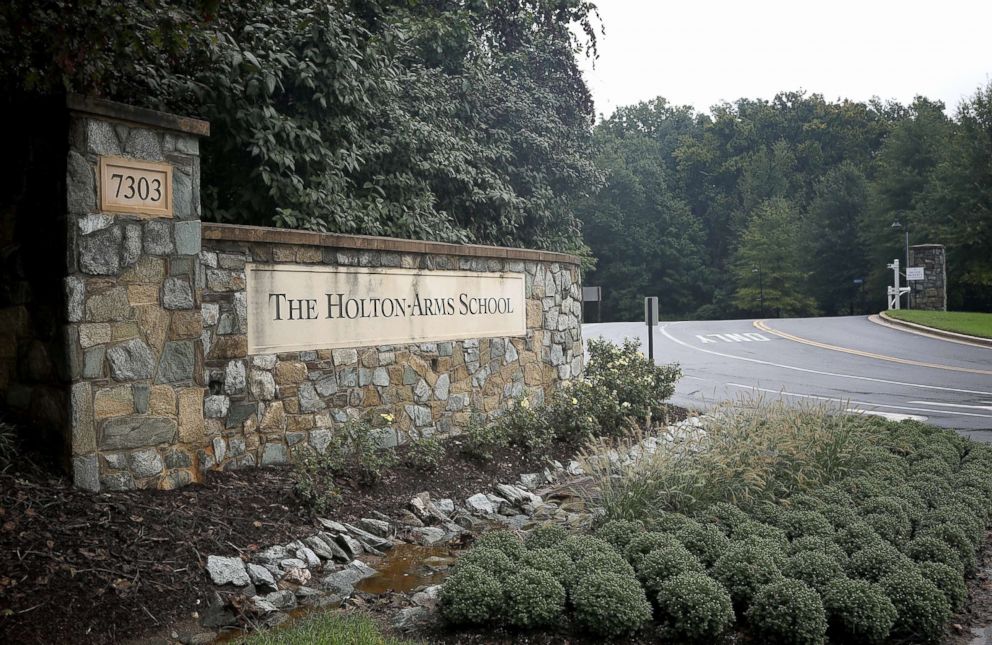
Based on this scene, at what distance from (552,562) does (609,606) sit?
496 mm

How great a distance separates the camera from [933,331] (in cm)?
2238

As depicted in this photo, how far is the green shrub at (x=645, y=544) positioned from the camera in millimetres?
4578

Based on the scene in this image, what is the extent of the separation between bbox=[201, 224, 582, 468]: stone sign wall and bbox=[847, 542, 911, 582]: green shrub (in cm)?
391

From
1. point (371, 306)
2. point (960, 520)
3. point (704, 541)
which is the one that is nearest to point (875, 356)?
point (960, 520)

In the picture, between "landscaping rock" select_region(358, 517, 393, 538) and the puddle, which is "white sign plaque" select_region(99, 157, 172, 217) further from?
the puddle

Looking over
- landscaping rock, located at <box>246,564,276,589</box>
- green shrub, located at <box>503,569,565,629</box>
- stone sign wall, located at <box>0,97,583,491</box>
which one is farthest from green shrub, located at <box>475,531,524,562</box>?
stone sign wall, located at <box>0,97,583,491</box>

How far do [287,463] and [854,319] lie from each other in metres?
26.0

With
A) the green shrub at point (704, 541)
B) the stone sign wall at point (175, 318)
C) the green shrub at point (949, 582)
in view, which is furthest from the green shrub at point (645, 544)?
the stone sign wall at point (175, 318)

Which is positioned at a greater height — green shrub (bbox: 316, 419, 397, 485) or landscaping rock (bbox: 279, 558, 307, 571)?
green shrub (bbox: 316, 419, 397, 485)

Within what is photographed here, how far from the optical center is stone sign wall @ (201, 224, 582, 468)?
6059 millimetres

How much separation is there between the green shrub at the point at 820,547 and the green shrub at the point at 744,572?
1.17 feet

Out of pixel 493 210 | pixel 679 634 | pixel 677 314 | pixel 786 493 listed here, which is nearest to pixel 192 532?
pixel 679 634

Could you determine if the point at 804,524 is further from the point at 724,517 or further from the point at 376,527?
the point at 376,527

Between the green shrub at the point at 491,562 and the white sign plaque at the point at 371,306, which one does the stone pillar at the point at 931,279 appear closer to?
the white sign plaque at the point at 371,306
